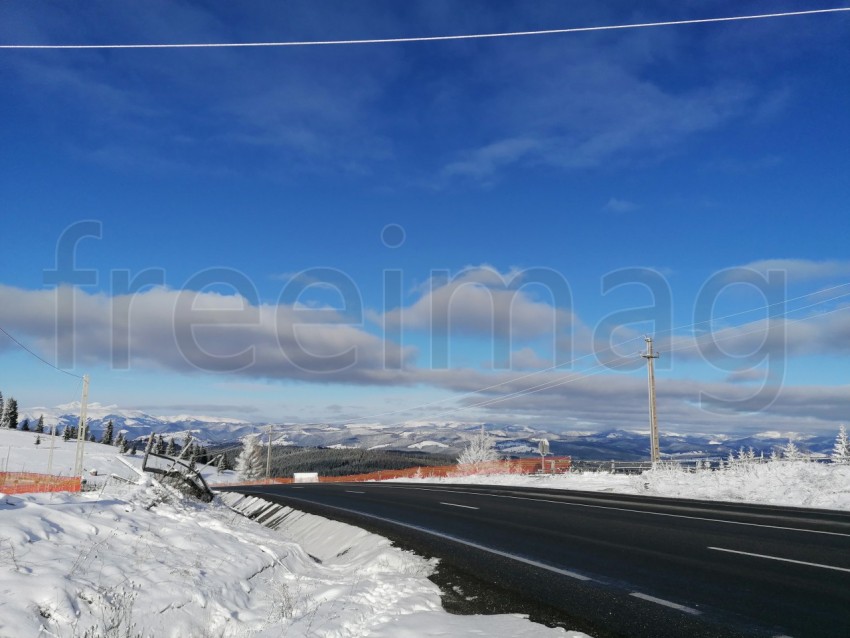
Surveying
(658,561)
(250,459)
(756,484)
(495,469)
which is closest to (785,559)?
(658,561)

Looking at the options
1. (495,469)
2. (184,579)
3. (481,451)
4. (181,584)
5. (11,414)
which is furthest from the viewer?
(11,414)

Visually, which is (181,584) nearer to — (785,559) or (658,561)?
(658,561)

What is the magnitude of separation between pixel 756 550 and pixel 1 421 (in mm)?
172482

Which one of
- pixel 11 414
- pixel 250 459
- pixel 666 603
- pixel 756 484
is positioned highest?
pixel 666 603

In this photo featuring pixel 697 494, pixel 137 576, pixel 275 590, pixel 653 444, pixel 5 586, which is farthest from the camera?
pixel 653 444

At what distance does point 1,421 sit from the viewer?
137625 mm

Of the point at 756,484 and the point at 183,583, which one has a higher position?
the point at 183,583

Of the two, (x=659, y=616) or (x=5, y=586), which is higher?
(x=5, y=586)

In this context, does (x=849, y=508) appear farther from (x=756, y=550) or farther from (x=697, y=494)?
(x=756, y=550)

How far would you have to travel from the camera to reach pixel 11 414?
143000mm

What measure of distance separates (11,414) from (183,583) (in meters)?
174

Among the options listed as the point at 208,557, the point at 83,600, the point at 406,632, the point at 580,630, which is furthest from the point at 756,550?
the point at 83,600

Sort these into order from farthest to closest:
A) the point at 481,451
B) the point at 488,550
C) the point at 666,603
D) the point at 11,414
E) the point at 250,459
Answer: the point at 11,414
the point at 250,459
the point at 481,451
the point at 488,550
the point at 666,603

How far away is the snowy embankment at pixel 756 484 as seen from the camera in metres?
19.0
